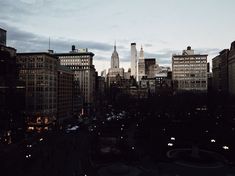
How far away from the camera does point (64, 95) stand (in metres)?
114

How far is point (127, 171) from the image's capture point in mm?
40781

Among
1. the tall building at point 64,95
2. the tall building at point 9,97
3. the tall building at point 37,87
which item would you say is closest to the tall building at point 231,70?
the tall building at point 64,95

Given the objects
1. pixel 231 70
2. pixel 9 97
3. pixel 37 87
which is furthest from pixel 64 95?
pixel 231 70

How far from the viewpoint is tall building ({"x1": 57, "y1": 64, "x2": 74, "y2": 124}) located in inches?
4241

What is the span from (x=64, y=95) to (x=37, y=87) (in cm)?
2150

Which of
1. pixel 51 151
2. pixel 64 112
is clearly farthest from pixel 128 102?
pixel 51 151

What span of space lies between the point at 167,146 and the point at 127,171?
2039 centimetres

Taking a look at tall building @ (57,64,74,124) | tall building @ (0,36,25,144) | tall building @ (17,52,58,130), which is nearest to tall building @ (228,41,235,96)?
tall building @ (57,64,74,124)

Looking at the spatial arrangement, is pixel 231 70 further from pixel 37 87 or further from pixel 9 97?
pixel 9 97

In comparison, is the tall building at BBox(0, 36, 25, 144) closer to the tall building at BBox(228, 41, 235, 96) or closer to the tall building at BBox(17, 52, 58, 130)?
the tall building at BBox(17, 52, 58, 130)

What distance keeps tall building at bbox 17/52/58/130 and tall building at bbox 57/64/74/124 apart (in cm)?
1056

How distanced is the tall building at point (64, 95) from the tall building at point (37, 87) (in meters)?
10.6

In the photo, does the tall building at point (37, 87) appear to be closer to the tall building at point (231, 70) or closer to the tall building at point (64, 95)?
the tall building at point (64, 95)

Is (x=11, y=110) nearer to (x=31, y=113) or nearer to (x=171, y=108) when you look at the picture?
(x=31, y=113)
